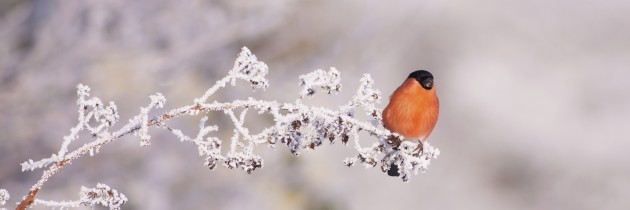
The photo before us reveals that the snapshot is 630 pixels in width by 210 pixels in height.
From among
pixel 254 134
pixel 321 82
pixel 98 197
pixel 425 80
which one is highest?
pixel 425 80

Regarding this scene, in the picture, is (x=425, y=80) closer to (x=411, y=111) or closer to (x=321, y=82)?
(x=411, y=111)

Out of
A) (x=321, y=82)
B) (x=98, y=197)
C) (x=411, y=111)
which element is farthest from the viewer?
(x=411, y=111)

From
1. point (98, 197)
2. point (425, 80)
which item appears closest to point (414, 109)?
point (425, 80)

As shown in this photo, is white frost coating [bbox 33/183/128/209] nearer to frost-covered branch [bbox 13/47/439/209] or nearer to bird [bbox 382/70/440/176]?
frost-covered branch [bbox 13/47/439/209]

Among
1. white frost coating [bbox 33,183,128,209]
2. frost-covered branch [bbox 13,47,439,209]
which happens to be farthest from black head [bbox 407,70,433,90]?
white frost coating [bbox 33,183,128,209]

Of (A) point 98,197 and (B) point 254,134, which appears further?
(B) point 254,134

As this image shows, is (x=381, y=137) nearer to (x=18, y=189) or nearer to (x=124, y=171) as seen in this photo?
(x=18, y=189)

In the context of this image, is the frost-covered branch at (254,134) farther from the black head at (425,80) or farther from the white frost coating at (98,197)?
the black head at (425,80)
